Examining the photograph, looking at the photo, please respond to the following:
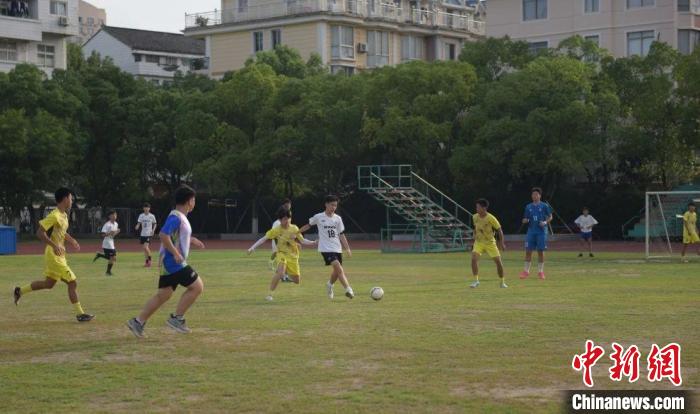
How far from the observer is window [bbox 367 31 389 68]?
3386 inches

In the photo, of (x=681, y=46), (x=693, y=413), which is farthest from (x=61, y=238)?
(x=681, y=46)

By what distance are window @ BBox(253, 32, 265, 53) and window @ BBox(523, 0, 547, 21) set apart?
22.6 metres

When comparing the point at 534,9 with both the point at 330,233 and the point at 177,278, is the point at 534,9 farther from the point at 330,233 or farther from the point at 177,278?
the point at 177,278

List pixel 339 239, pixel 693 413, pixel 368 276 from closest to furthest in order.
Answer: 1. pixel 693 413
2. pixel 339 239
3. pixel 368 276

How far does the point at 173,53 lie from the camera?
9650cm

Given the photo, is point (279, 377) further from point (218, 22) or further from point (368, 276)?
Answer: point (218, 22)

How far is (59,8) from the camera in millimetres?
83188

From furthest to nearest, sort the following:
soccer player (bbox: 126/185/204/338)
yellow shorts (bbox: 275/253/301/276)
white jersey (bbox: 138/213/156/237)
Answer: white jersey (bbox: 138/213/156/237) < yellow shorts (bbox: 275/253/301/276) < soccer player (bbox: 126/185/204/338)

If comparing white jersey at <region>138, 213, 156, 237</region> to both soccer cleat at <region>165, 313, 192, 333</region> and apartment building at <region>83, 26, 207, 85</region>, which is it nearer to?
soccer cleat at <region>165, 313, 192, 333</region>

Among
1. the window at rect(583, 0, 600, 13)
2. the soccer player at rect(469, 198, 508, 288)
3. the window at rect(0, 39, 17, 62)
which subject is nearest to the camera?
the soccer player at rect(469, 198, 508, 288)

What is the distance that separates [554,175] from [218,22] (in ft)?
134

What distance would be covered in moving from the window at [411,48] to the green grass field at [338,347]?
64.6 metres

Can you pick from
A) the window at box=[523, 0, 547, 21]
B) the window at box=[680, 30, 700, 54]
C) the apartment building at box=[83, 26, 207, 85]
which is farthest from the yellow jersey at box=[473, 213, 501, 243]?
the apartment building at box=[83, 26, 207, 85]

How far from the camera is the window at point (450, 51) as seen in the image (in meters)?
91.3
